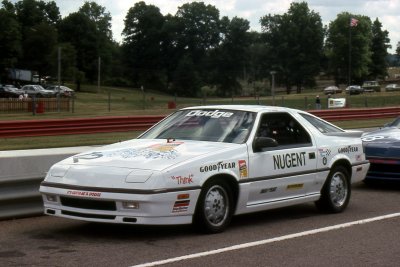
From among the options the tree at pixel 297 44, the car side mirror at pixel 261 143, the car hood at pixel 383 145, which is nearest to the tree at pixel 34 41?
the tree at pixel 297 44

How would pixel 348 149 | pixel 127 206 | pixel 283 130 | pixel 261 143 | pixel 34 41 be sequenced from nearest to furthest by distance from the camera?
1. pixel 127 206
2. pixel 261 143
3. pixel 283 130
4. pixel 348 149
5. pixel 34 41

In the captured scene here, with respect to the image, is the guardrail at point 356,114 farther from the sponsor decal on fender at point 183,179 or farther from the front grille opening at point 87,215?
the front grille opening at point 87,215

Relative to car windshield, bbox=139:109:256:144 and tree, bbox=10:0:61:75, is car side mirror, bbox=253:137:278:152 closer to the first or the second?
car windshield, bbox=139:109:256:144

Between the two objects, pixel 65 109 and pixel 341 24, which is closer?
pixel 65 109

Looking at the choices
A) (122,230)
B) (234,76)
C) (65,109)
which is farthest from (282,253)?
(234,76)

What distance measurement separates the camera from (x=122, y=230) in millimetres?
7195

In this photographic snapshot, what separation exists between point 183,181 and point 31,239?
169 cm

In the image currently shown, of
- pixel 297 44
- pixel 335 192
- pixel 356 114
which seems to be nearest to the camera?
pixel 335 192

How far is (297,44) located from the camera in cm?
12419

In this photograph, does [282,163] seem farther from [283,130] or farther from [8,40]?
[8,40]

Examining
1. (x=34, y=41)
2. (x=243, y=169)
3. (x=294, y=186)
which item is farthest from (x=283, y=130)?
(x=34, y=41)

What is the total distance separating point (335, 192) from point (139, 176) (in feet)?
10.5

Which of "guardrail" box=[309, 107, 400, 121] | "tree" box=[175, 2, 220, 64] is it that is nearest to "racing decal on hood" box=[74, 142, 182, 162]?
"guardrail" box=[309, 107, 400, 121]

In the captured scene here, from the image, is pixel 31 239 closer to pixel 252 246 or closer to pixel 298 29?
pixel 252 246
